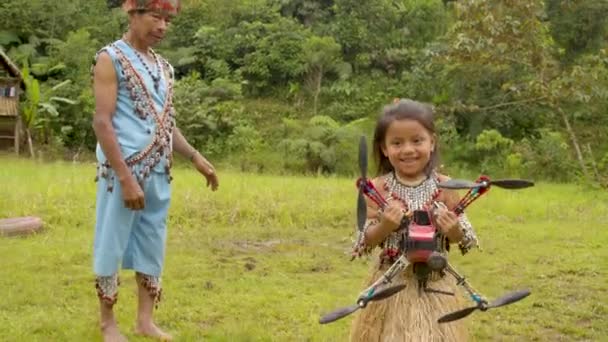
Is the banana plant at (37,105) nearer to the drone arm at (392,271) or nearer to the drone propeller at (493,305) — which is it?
the drone arm at (392,271)

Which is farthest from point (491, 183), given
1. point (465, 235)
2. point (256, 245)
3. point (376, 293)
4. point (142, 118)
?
point (256, 245)

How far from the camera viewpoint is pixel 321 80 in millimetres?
19203

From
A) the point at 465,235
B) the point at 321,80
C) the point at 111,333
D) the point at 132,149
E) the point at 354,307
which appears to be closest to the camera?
the point at 354,307

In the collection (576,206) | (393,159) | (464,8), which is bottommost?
(576,206)

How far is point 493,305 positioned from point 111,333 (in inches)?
72.4

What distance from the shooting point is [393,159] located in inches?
114

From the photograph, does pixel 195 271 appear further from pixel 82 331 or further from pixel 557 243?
pixel 557 243

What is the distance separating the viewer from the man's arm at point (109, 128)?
3516mm

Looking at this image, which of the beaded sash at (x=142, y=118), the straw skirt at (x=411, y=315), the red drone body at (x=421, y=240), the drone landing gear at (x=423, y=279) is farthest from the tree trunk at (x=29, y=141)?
the red drone body at (x=421, y=240)

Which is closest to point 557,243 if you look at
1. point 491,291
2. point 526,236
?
point 526,236

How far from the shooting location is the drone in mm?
2658

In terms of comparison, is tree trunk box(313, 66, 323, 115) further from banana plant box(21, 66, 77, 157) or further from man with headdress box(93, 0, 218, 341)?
man with headdress box(93, 0, 218, 341)

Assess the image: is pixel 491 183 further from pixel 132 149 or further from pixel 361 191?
pixel 132 149

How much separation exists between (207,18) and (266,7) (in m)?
1.57
